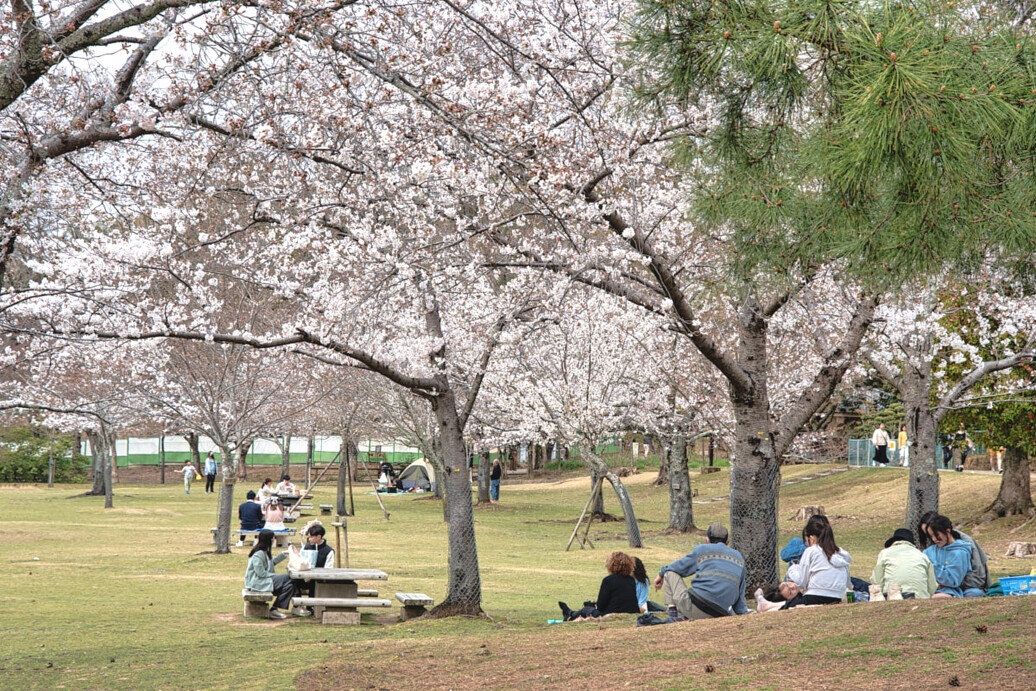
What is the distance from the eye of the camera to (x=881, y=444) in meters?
33.6

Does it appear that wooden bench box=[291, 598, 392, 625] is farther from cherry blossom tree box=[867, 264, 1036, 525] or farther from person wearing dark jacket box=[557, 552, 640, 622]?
cherry blossom tree box=[867, 264, 1036, 525]

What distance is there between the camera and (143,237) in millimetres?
11000

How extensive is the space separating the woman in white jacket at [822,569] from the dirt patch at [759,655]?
4.14 feet

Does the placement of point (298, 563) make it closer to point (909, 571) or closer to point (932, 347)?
point (909, 571)

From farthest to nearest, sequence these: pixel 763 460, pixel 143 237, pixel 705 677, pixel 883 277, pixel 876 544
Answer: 1. pixel 876 544
2. pixel 763 460
3. pixel 143 237
4. pixel 705 677
5. pixel 883 277

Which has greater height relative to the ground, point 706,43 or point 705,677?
point 706,43

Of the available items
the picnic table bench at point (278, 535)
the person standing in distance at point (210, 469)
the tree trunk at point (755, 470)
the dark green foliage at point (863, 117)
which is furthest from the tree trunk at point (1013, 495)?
the person standing in distance at point (210, 469)

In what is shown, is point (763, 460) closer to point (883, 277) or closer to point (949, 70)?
point (883, 277)

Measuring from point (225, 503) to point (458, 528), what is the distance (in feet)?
29.5

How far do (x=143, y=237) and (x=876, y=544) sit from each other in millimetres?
19373

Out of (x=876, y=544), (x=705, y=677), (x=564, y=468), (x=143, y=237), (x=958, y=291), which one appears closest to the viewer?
(x=705, y=677)

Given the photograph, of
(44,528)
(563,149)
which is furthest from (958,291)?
(44,528)

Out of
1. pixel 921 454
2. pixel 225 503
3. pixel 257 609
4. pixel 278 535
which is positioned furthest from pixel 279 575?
pixel 921 454

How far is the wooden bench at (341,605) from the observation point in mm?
11906
